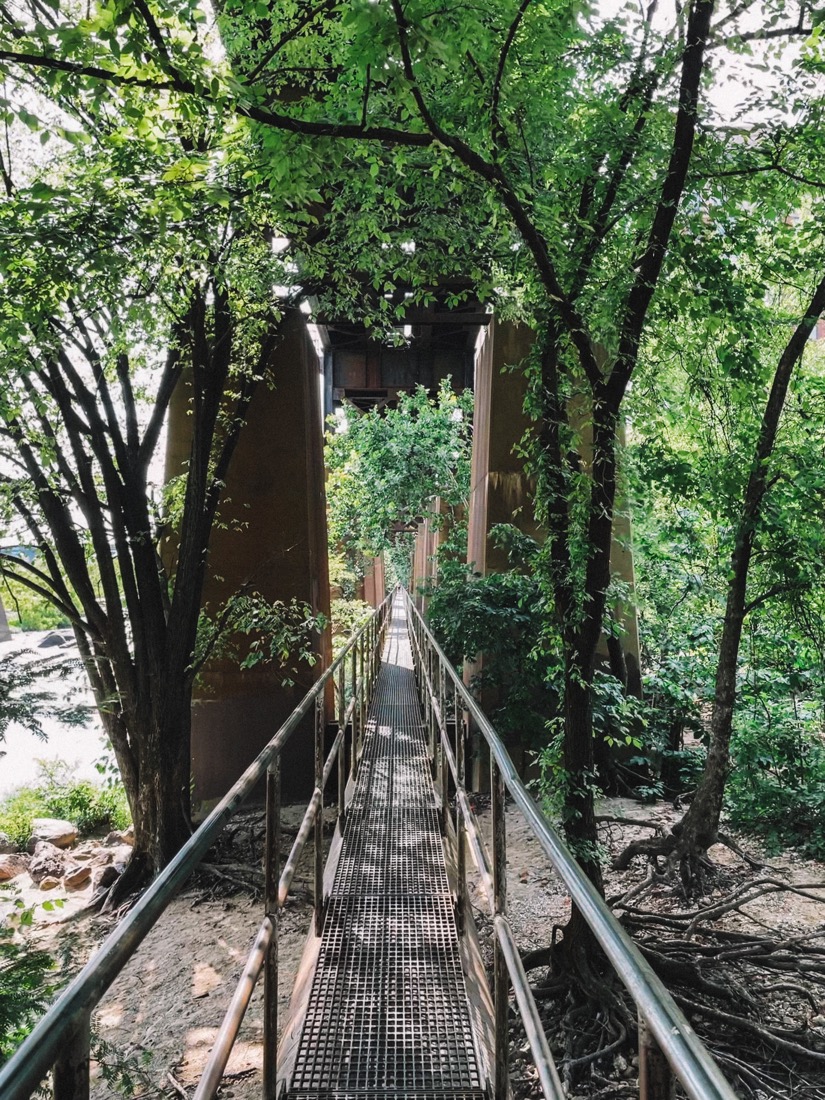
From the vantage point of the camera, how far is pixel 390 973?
299 cm

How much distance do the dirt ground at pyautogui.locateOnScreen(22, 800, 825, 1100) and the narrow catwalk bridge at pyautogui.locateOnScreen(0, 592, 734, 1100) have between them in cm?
92

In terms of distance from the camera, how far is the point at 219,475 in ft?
22.0

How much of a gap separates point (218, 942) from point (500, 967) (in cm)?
410

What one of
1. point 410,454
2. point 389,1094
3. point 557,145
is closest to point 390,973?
point 389,1094

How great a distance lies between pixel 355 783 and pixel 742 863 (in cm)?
356

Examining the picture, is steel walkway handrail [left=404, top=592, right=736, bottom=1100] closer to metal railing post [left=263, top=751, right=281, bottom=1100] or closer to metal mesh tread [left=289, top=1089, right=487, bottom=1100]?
metal mesh tread [left=289, top=1089, right=487, bottom=1100]

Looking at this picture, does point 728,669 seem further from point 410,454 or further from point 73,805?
point 410,454

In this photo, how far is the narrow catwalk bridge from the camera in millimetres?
837

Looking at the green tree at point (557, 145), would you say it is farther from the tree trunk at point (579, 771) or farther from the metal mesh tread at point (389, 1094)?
the metal mesh tread at point (389, 1094)

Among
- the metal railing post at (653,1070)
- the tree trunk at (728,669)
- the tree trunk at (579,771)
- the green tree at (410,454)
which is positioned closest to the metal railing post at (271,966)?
the metal railing post at (653,1070)

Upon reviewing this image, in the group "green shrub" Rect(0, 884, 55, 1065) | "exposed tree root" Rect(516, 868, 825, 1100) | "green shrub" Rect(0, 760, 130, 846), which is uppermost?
"green shrub" Rect(0, 884, 55, 1065)

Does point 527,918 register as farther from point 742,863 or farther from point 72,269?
point 72,269

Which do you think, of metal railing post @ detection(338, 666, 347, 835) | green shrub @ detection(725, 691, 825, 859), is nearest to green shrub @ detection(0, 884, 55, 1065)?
metal railing post @ detection(338, 666, 347, 835)

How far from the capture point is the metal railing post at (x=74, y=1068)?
0.80 meters
